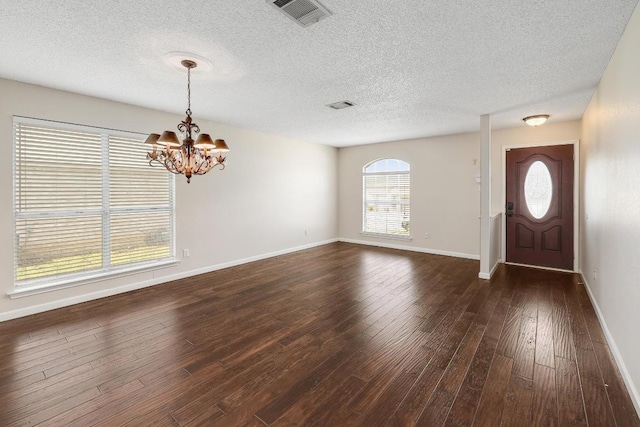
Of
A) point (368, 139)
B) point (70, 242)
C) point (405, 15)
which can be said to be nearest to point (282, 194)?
point (368, 139)

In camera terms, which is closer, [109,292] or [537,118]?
[109,292]

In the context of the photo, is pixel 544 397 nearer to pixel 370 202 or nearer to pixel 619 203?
pixel 619 203

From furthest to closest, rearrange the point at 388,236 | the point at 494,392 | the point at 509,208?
the point at 388,236
the point at 509,208
the point at 494,392

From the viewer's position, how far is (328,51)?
8.52 feet

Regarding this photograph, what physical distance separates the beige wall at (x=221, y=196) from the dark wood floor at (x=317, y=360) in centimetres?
64

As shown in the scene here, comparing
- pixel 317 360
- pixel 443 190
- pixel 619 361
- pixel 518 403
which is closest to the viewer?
pixel 518 403

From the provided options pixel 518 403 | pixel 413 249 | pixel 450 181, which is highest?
pixel 450 181

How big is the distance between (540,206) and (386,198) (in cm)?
306

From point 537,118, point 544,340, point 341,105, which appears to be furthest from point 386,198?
point 544,340

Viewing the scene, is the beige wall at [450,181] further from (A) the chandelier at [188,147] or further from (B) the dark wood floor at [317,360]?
(A) the chandelier at [188,147]

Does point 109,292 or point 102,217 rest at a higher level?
point 102,217

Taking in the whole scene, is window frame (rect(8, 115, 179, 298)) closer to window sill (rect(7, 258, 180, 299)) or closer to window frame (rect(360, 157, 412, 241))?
window sill (rect(7, 258, 180, 299))

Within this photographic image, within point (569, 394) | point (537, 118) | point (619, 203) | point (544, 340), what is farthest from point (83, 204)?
point (537, 118)

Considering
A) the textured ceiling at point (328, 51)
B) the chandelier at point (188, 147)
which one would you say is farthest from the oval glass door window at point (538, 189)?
the chandelier at point (188, 147)
